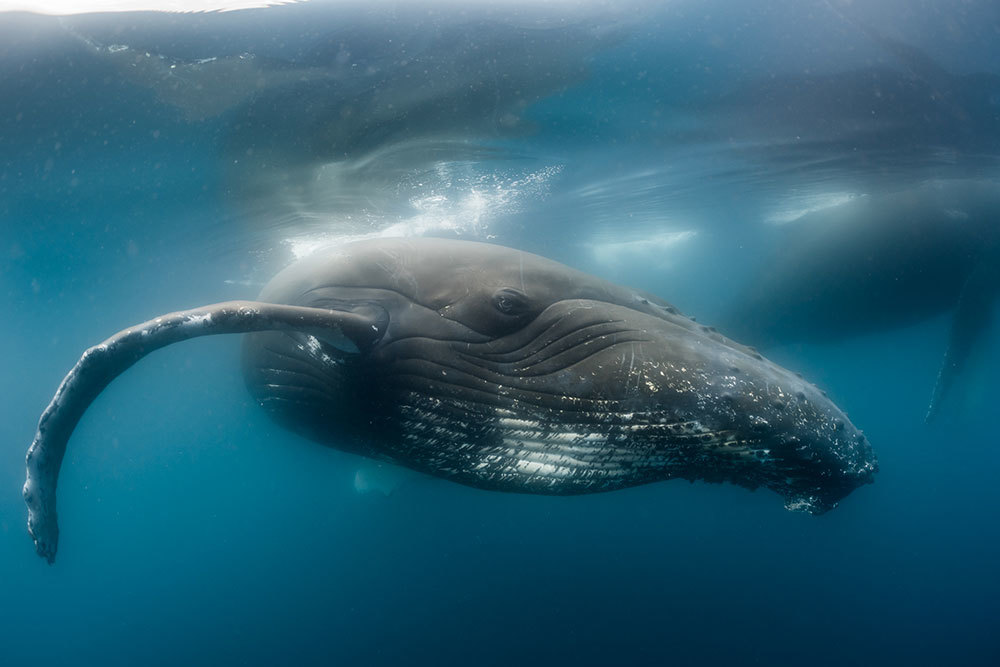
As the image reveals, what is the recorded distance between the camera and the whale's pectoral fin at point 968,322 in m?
14.2

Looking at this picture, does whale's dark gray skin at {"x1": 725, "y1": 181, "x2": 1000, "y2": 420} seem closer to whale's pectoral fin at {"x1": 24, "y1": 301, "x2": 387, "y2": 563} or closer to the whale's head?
the whale's head

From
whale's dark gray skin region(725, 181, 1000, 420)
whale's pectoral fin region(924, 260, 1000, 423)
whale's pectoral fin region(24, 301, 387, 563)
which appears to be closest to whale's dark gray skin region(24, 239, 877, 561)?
whale's pectoral fin region(24, 301, 387, 563)

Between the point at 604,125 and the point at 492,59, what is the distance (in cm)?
421

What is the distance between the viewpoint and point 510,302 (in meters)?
4.50

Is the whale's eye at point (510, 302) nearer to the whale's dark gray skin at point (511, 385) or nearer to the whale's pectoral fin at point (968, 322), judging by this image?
the whale's dark gray skin at point (511, 385)

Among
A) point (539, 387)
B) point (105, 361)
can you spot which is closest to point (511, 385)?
point (539, 387)

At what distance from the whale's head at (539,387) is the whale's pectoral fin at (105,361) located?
19.5 inches

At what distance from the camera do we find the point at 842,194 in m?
19.6

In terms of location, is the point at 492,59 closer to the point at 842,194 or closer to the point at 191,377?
the point at 842,194

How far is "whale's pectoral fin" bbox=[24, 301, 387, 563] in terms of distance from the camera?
11.4ft

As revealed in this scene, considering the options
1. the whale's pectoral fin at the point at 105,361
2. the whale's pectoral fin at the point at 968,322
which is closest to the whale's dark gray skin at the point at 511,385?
the whale's pectoral fin at the point at 105,361

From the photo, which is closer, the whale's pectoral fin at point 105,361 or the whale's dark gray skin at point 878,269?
the whale's pectoral fin at point 105,361

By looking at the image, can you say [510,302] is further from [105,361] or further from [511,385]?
[105,361]

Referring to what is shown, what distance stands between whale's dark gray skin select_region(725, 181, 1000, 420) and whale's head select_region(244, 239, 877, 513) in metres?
9.89
